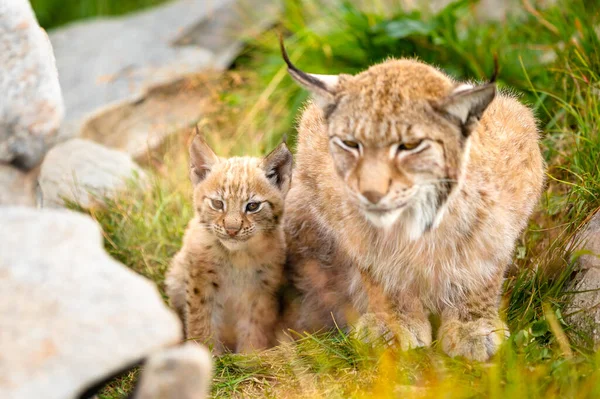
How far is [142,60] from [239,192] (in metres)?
3.61

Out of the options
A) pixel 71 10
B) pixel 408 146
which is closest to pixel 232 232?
pixel 408 146

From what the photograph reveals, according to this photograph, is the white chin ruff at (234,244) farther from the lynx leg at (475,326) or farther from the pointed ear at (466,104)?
the pointed ear at (466,104)

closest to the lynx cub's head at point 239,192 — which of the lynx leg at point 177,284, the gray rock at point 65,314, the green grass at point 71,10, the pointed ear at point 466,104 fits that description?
the lynx leg at point 177,284

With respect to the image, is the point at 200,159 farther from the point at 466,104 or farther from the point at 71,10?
the point at 71,10

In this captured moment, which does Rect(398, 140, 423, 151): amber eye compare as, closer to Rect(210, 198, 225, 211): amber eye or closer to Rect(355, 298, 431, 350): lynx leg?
Rect(355, 298, 431, 350): lynx leg

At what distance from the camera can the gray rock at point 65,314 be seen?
2.31m

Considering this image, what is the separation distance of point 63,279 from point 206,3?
6.08 m

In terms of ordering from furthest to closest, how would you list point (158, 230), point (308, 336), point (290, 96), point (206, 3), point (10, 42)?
point (206, 3) < point (290, 96) < point (158, 230) < point (308, 336) < point (10, 42)

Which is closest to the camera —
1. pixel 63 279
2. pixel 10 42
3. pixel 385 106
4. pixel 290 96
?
pixel 63 279

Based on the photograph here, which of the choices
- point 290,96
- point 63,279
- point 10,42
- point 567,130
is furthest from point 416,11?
point 63,279

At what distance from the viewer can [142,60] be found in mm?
7383

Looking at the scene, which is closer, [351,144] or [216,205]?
[351,144]

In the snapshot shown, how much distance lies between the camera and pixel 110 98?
6.77 metres

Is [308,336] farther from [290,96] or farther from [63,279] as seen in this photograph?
[290,96]
